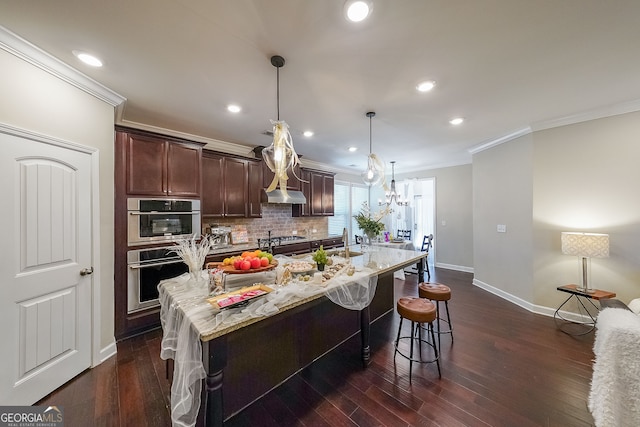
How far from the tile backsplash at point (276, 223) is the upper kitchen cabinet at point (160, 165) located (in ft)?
2.24

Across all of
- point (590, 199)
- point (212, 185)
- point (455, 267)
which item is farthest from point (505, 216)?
point (212, 185)

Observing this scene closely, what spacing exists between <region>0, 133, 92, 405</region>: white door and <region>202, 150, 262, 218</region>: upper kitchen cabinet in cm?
148

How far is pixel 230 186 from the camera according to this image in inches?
151

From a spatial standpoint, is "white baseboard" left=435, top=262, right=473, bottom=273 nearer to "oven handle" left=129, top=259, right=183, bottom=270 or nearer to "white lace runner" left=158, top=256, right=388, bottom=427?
"white lace runner" left=158, top=256, right=388, bottom=427

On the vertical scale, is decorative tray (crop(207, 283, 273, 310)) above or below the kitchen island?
above

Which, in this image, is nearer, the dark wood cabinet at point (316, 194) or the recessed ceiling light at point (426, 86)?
the recessed ceiling light at point (426, 86)

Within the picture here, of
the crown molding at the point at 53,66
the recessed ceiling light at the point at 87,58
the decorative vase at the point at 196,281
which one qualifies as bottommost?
the decorative vase at the point at 196,281

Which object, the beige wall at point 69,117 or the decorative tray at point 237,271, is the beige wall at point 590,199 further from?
the beige wall at point 69,117

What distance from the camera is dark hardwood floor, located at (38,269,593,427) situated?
1.62 meters

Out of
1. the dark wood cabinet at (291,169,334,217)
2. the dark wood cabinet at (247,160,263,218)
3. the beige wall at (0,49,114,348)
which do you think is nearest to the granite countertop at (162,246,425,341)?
the beige wall at (0,49,114,348)

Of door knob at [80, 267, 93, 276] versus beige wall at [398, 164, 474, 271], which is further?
beige wall at [398, 164, 474, 271]

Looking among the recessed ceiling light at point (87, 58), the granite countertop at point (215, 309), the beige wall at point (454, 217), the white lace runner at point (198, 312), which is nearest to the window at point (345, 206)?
the beige wall at point (454, 217)

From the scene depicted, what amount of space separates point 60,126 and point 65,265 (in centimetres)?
124

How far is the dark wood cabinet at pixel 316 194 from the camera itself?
507 centimetres
